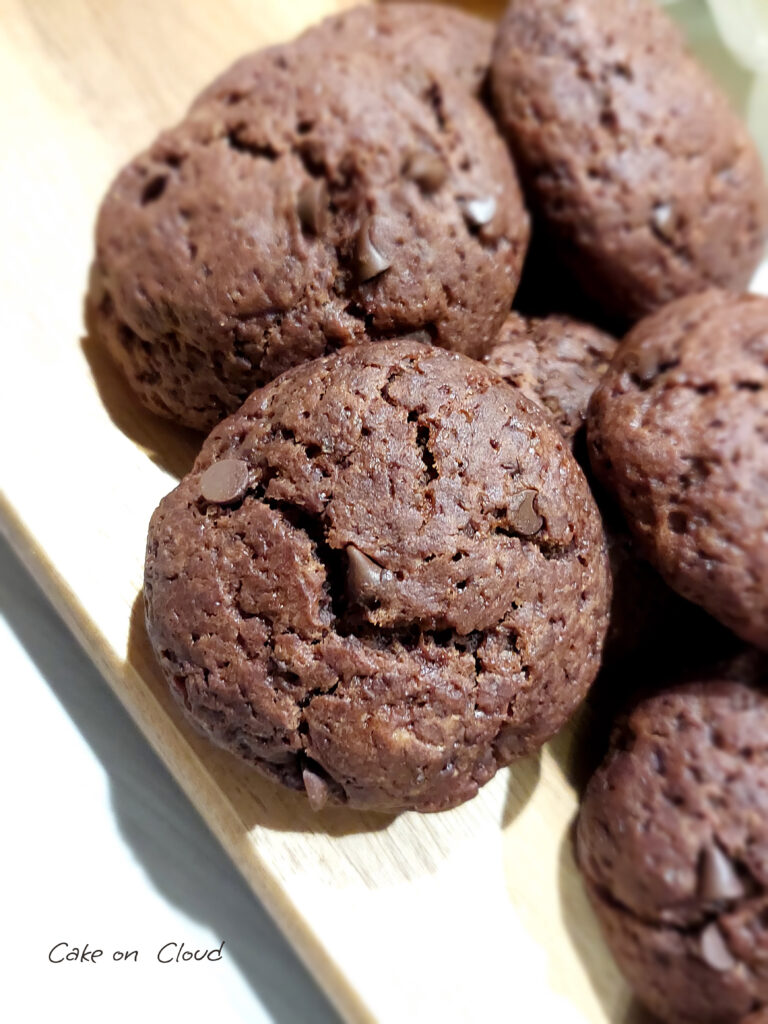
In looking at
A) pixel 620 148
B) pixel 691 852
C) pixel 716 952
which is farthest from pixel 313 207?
pixel 716 952

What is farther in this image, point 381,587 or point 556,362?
point 556,362

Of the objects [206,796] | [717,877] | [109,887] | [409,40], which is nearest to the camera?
[717,877]

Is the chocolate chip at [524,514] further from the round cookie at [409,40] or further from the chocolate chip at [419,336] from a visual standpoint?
the round cookie at [409,40]

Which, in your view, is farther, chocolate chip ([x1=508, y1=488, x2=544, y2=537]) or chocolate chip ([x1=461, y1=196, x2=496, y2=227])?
chocolate chip ([x1=461, y1=196, x2=496, y2=227])

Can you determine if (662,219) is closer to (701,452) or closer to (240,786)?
(701,452)

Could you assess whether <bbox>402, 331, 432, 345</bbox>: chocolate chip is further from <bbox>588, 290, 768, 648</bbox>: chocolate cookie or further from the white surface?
the white surface

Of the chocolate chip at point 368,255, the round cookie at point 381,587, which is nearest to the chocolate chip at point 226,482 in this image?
the round cookie at point 381,587

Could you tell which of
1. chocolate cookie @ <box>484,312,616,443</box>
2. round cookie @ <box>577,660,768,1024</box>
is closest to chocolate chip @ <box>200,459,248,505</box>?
chocolate cookie @ <box>484,312,616,443</box>

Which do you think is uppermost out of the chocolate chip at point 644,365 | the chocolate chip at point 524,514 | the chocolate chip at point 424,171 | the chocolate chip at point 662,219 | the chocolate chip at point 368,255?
the chocolate chip at point 424,171
